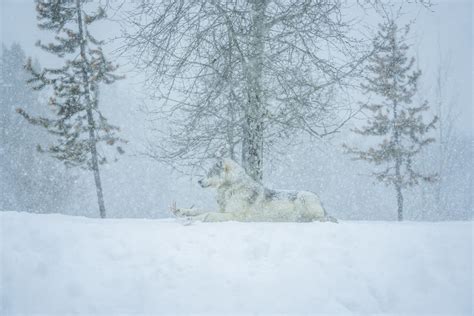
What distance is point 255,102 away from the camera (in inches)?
330

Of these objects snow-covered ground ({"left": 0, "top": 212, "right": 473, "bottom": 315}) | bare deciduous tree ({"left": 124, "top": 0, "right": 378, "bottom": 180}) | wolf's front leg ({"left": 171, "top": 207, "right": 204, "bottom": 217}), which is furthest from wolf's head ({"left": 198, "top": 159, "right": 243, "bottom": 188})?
snow-covered ground ({"left": 0, "top": 212, "right": 473, "bottom": 315})

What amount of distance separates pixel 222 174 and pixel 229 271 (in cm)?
303

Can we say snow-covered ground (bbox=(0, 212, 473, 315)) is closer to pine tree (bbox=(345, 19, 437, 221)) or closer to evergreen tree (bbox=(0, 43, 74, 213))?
pine tree (bbox=(345, 19, 437, 221))

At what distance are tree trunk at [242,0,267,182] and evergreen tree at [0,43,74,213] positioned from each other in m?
21.9

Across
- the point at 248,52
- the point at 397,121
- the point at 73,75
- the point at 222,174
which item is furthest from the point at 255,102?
the point at 397,121

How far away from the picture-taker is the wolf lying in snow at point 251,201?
632cm

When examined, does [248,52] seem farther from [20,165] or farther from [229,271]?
[20,165]

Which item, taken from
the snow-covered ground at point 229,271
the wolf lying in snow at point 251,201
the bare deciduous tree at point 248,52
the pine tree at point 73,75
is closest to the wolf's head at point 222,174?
the wolf lying in snow at point 251,201

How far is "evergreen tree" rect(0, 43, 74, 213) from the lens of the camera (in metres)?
25.9

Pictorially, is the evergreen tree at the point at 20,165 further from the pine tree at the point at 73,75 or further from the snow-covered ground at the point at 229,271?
the snow-covered ground at the point at 229,271

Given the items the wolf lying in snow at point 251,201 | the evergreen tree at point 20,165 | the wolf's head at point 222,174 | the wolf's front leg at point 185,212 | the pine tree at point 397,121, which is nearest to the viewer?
the wolf's front leg at point 185,212

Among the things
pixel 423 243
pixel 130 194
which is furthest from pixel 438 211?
pixel 130 194

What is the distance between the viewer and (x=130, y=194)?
1807 inches

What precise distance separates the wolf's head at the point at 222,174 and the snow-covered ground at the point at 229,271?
2.02 meters
